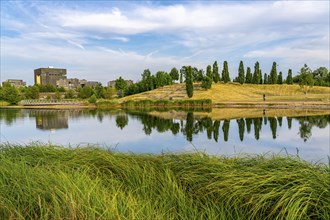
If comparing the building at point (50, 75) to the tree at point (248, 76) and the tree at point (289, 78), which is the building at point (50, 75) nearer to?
the tree at point (248, 76)

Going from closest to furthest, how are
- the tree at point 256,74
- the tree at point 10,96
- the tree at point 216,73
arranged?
1. the tree at point 10,96
2. the tree at point 256,74
3. the tree at point 216,73

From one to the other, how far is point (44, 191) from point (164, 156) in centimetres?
234

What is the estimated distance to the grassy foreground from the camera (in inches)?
100

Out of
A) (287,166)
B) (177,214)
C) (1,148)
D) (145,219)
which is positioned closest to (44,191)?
→ (145,219)

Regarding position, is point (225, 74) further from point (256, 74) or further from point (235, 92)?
point (235, 92)

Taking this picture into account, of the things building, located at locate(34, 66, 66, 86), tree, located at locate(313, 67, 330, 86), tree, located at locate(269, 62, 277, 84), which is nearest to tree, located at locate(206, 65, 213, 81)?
tree, located at locate(269, 62, 277, 84)

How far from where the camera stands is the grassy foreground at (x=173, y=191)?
2.54 meters

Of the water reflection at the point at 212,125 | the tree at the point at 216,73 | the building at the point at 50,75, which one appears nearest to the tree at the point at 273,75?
the tree at the point at 216,73

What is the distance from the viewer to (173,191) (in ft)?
11.1

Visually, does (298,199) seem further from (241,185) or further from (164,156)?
(164,156)

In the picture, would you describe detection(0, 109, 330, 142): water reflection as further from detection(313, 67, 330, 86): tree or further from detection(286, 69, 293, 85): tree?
detection(313, 67, 330, 86): tree

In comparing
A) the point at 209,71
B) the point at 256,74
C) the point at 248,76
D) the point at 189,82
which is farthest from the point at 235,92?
the point at 189,82

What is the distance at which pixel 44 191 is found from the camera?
2646 millimetres

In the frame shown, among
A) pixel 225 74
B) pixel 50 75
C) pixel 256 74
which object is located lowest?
pixel 256 74
